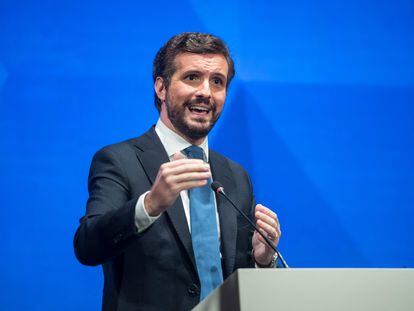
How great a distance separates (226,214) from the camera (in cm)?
180

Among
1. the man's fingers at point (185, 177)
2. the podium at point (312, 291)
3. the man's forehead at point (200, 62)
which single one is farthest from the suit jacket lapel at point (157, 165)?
the podium at point (312, 291)

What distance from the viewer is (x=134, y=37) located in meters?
2.27

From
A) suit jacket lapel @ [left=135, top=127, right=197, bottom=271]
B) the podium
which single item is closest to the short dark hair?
suit jacket lapel @ [left=135, top=127, right=197, bottom=271]

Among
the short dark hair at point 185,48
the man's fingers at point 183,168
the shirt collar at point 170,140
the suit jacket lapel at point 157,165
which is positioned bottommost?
the man's fingers at point 183,168

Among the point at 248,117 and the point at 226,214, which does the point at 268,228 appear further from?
the point at 248,117

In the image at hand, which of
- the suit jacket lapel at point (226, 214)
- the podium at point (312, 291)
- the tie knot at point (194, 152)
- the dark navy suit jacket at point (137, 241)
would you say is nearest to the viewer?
the podium at point (312, 291)

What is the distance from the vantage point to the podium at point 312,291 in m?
1.03

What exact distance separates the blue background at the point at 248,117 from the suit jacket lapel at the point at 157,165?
0.36 meters

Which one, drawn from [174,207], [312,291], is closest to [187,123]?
[174,207]

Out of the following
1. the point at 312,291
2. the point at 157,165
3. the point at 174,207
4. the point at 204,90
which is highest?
the point at 204,90

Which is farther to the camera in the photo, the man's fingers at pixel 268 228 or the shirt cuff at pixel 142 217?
the man's fingers at pixel 268 228

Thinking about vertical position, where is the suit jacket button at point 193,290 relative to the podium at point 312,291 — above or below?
above

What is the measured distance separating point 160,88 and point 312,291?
3.80 ft

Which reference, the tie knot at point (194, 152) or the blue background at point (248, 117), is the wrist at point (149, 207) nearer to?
the tie knot at point (194, 152)
